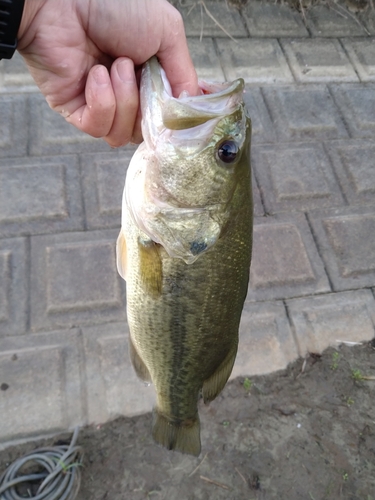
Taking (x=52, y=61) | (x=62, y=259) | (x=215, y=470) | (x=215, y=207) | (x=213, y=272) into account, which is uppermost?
(x=52, y=61)

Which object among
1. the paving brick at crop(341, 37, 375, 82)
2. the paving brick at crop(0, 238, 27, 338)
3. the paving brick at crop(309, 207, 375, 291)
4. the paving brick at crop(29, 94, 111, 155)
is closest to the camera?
the paving brick at crop(0, 238, 27, 338)

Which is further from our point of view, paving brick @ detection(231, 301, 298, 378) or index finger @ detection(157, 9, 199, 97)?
paving brick @ detection(231, 301, 298, 378)

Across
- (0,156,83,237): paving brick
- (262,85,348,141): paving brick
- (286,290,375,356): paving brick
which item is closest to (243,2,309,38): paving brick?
(262,85,348,141): paving brick

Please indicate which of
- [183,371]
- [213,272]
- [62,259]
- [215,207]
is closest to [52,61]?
[215,207]

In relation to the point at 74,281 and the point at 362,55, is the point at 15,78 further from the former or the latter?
the point at 362,55

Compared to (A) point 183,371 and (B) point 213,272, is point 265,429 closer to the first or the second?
(A) point 183,371

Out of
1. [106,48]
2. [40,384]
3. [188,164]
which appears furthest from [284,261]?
[106,48]

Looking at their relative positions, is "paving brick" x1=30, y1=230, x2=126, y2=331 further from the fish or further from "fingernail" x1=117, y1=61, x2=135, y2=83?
"fingernail" x1=117, y1=61, x2=135, y2=83
